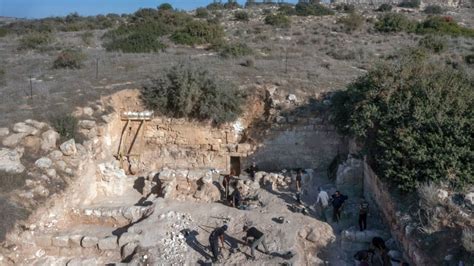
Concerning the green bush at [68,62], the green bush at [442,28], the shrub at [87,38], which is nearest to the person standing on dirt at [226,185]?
the green bush at [68,62]

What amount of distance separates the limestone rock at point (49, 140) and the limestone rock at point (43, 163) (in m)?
0.49

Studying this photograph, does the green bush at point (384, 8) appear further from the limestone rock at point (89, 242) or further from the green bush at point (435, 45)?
the limestone rock at point (89, 242)

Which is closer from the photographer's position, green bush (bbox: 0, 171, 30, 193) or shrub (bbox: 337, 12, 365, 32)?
green bush (bbox: 0, 171, 30, 193)

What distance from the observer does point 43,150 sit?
36.8 feet

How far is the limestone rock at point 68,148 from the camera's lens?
11.4 metres

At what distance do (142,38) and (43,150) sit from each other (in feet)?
42.8

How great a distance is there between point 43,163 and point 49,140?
2.96 ft

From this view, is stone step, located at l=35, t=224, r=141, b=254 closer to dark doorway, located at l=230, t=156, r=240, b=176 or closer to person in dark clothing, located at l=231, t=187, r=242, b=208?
person in dark clothing, located at l=231, t=187, r=242, b=208

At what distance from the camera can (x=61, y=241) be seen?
9.61 m

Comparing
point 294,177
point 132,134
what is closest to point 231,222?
point 294,177

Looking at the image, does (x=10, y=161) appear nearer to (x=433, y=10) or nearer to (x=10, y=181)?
(x=10, y=181)

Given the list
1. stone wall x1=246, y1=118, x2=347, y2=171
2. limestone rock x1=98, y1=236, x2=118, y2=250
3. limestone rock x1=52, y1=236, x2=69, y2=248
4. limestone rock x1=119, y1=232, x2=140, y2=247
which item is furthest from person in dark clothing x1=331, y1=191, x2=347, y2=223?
limestone rock x1=52, y1=236, x2=69, y2=248

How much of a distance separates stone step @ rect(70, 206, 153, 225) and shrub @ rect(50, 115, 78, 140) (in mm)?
2259

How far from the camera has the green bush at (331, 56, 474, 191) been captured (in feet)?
30.0
